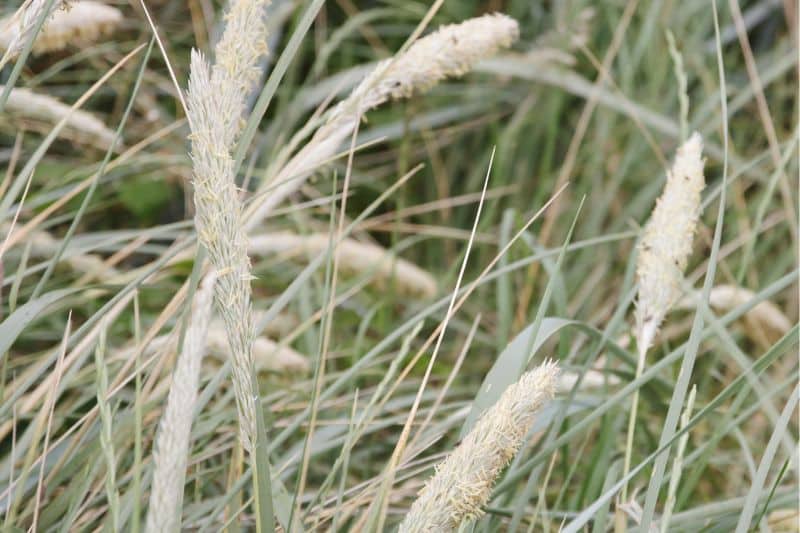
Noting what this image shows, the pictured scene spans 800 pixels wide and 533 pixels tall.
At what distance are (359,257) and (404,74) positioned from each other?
1.67ft

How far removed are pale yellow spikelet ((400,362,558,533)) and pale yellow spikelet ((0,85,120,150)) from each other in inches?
18.2

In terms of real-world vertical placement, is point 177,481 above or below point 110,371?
above

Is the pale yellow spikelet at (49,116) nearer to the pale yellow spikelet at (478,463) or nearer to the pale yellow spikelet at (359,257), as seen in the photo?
the pale yellow spikelet at (359,257)

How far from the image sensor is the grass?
87 centimetres

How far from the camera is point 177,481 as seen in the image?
0.47 metres

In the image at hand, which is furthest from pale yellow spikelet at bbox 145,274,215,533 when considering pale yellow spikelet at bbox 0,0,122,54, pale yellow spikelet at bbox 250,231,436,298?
pale yellow spikelet at bbox 250,231,436,298

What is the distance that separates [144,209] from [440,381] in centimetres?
53

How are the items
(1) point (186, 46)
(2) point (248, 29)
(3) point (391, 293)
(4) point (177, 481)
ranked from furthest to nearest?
(1) point (186, 46), (3) point (391, 293), (2) point (248, 29), (4) point (177, 481)

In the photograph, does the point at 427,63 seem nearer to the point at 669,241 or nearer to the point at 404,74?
the point at 404,74

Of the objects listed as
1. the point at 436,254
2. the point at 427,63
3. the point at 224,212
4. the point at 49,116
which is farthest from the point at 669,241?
the point at 436,254

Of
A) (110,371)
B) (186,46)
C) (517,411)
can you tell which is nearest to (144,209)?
(186,46)

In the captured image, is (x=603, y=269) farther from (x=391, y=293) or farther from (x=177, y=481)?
(x=177, y=481)

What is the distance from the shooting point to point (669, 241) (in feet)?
2.64

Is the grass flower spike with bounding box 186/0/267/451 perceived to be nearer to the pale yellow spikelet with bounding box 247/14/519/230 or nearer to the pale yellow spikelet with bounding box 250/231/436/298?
the pale yellow spikelet with bounding box 247/14/519/230
